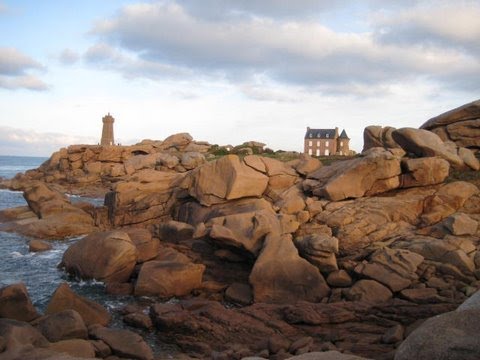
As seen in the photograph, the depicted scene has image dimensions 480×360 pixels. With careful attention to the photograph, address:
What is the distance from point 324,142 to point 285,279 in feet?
204

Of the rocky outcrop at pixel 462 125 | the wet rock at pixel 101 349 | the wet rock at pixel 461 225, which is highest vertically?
the rocky outcrop at pixel 462 125

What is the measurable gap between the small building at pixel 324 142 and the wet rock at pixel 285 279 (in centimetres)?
5886

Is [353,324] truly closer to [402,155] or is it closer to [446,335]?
[446,335]

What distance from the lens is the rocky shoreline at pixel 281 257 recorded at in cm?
1406

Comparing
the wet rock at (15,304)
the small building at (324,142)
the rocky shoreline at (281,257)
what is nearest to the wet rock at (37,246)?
the rocky shoreline at (281,257)

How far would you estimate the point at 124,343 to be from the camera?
1386cm

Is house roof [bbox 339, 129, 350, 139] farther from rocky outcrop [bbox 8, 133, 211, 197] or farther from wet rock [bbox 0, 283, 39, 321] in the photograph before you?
wet rock [bbox 0, 283, 39, 321]

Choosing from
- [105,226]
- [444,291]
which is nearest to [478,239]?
[444,291]

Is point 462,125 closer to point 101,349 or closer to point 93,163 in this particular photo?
point 101,349

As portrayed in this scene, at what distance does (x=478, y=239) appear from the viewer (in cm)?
1958

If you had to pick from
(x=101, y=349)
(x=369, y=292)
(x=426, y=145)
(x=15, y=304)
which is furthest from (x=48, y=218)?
(x=426, y=145)

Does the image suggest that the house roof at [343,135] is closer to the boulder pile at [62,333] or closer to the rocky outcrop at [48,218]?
the rocky outcrop at [48,218]

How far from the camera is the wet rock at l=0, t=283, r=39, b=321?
49.3 ft

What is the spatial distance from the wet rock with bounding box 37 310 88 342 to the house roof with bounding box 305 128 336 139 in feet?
223
